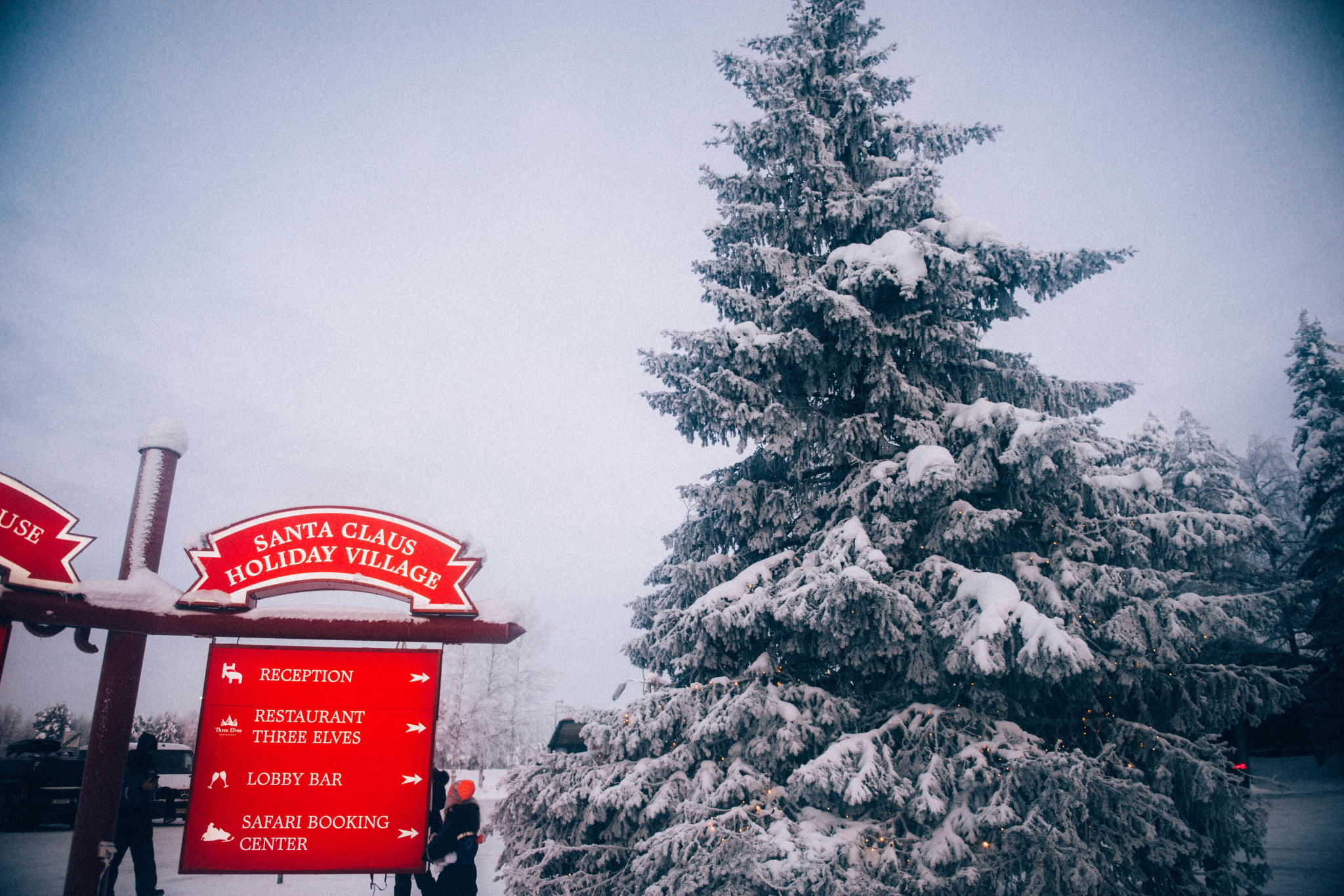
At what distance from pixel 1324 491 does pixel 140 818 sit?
94.1 feet

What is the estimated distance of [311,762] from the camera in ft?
18.6

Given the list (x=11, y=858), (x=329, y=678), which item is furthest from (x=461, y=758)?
(x=329, y=678)

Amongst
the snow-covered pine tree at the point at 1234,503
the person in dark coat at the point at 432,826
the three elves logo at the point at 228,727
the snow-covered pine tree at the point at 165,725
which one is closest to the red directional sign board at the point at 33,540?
the three elves logo at the point at 228,727

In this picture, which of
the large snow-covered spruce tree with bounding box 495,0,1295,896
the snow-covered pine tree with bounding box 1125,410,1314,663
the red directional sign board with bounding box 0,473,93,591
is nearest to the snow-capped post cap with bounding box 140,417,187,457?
the red directional sign board with bounding box 0,473,93,591

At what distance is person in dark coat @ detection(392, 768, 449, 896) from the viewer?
7133 mm

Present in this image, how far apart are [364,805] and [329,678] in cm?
110

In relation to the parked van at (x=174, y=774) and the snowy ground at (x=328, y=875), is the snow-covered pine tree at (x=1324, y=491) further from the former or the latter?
the parked van at (x=174, y=774)

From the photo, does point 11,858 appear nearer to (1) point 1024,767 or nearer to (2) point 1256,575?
(1) point 1024,767

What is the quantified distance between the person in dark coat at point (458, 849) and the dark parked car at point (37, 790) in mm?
13510

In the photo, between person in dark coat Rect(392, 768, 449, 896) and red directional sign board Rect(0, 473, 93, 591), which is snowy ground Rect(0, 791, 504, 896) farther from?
red directional sign board Rect(0, 473, 93, 591)

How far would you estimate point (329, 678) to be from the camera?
5.82m

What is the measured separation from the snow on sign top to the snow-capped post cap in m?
1.14

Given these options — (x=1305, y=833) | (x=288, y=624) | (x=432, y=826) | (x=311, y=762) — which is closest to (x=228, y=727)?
(x=311, y=762)

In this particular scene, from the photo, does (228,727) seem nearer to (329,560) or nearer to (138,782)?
(329,560)
